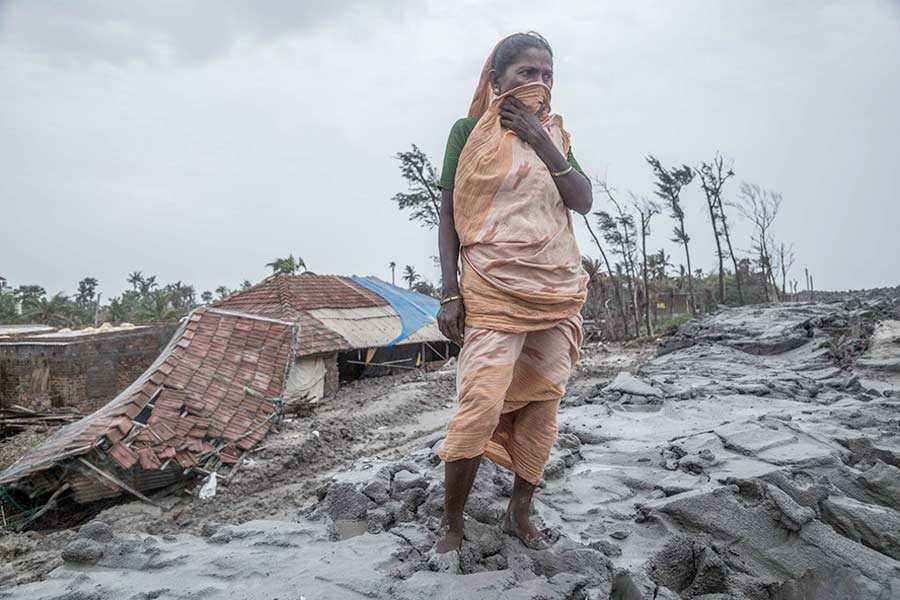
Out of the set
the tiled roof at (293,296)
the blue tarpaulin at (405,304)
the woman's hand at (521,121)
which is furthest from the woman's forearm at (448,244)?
the blue tarpaulin at (405,304)

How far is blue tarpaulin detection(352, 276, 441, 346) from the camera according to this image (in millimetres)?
15302

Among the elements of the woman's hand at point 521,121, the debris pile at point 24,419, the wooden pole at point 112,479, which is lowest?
the debris pile at point 24,419

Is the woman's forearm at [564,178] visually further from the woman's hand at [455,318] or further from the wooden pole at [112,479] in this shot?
the wooden pole at [112,479]

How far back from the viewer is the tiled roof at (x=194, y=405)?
5.09m

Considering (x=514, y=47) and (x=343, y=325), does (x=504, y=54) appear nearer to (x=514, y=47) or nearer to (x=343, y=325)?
(x=514, y=47)

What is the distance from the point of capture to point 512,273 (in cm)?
180

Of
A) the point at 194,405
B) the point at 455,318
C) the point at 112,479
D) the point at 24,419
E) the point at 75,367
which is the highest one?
the point at 455,318

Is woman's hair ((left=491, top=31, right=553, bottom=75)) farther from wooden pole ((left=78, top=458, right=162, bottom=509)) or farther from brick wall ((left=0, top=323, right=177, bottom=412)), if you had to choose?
brick wall ((left=0, top=323, right=177, bottom=412))

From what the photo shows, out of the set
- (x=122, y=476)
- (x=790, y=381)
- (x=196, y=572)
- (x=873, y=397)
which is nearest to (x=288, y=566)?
(x=196, y=572)

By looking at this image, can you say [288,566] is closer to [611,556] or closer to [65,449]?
A: [611,556]

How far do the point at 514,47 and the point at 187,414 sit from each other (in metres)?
5.48

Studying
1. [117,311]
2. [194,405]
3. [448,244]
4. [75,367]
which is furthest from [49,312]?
[448,244]

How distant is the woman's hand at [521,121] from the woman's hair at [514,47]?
0.13 metres

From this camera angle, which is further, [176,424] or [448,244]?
[176,424]
